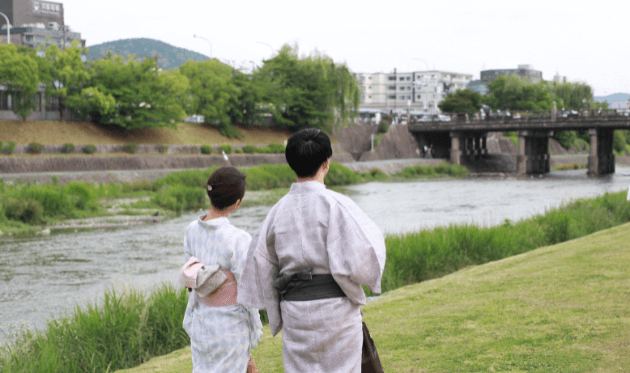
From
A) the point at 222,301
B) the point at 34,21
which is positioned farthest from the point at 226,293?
the point at 34,21

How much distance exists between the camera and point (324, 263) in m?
3.15

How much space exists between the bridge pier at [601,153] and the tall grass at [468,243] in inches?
1713

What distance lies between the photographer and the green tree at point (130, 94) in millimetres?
40656

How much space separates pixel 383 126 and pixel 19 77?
141ft

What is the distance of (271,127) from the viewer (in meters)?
60.7

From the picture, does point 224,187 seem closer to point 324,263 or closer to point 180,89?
point 324,263

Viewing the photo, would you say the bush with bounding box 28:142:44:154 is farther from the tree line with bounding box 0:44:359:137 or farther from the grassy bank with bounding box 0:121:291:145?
the tree line with bounding box 0:44:359:137

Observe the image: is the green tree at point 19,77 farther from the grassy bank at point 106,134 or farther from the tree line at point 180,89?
the grassy bank at point 106,134

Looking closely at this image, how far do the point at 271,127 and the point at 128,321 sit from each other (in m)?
54.2

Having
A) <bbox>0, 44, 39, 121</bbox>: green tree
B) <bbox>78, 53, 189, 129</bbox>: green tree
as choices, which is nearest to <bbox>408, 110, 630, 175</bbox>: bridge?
<bbox>78, 53, 189, 129</bbox>: green tree

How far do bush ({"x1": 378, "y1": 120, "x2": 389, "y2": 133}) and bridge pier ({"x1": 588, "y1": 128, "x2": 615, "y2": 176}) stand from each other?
70.5 ft

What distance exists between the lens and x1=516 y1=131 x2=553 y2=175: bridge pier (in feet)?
202

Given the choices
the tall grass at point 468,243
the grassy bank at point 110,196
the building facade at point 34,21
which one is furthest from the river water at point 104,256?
the building facade at point 34,21

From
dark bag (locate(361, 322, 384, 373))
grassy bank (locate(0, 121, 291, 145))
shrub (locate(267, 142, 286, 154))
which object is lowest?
→ dark bag (locate(361, 322, 384, 373))
